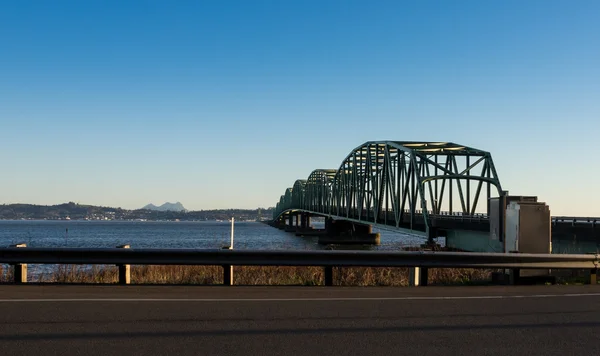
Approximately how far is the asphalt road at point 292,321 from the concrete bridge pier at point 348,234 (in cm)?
8634

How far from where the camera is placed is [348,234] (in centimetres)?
10325

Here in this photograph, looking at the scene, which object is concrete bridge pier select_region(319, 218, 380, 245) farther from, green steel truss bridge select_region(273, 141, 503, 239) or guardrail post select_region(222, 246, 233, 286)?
guardrail post select_region(222, 246, 233, 286)

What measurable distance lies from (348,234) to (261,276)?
289 ft

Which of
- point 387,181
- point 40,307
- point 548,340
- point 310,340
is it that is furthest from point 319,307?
point 387,181

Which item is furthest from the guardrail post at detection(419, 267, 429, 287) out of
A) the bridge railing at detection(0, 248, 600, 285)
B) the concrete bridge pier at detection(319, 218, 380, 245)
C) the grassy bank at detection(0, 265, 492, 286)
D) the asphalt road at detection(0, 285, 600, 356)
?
the concrete bridge pier at detection(319, 218, 380, 245)

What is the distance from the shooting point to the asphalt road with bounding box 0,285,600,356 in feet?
22.6

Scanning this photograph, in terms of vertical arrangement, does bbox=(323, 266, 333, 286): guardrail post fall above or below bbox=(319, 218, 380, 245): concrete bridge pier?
above

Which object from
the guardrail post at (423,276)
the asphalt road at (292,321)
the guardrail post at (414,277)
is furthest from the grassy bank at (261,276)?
the asphalt road at (292,321)

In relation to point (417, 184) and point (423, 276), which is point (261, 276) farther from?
point (417, 184)

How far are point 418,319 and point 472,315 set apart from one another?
0.92m

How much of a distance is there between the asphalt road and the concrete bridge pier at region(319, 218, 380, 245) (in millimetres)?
86341

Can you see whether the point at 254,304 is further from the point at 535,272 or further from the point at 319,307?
the point at 535,272

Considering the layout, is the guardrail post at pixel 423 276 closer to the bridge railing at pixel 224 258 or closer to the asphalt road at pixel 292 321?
the bridge railing at pixel 224 258

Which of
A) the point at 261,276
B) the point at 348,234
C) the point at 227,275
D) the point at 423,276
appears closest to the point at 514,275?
the point at 423,276
